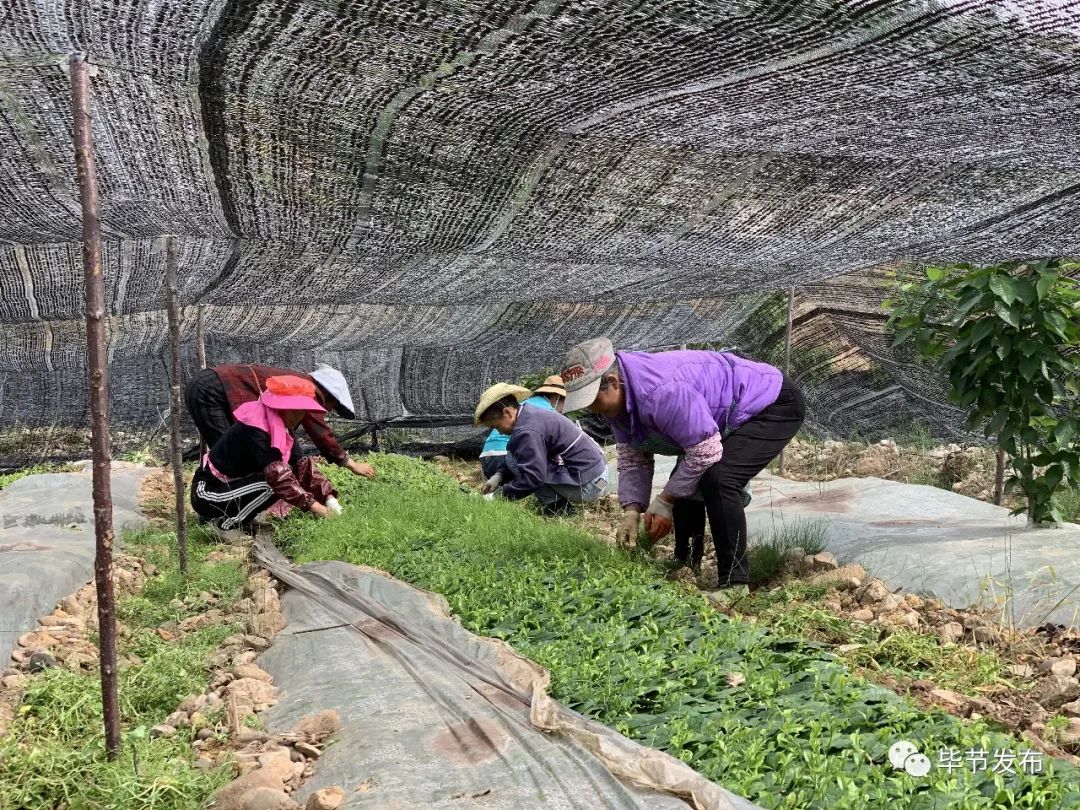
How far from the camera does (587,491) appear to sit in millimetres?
7117

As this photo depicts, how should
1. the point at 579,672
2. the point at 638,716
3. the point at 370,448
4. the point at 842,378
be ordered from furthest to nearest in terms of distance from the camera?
the point at 370,448
the point at 842,378
the point at 579,672
the point at 638,716

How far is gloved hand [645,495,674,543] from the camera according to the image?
180 inches

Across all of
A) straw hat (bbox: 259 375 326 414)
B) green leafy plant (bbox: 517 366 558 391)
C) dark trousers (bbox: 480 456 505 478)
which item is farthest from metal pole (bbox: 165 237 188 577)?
green leafy plant (bbox: 517 366 558 391)

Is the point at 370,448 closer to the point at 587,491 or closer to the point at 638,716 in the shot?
the point at 587,491

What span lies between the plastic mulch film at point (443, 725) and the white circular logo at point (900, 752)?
13.0 inches

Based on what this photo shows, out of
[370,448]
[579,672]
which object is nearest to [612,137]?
[579,672]

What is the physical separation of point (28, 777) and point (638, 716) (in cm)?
162

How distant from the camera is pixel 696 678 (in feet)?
9.82

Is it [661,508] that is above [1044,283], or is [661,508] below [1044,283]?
below

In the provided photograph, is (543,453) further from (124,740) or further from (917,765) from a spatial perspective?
(917,765)

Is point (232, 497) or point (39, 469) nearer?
point (232, 497)

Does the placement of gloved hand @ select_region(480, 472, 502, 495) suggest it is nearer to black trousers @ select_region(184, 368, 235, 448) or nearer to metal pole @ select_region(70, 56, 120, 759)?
black trousers @ select_region(184, 368, 235, 448)

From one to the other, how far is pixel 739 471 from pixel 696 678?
5.30 feet

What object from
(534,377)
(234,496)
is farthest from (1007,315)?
(534,377)
